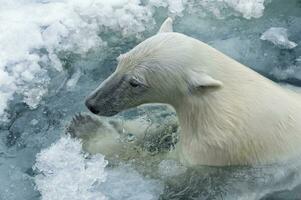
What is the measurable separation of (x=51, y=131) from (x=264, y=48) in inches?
78.0

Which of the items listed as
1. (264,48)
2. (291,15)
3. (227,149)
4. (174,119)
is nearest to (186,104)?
(227,149)

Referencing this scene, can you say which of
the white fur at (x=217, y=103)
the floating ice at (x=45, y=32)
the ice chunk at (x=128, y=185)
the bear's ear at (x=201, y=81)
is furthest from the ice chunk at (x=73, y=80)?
the bear's ear at (x=201, y=81)

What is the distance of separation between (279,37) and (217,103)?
6.71 feet

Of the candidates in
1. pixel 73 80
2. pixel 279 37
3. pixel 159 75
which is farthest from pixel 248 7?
pixel 159 75

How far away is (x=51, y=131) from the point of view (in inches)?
199

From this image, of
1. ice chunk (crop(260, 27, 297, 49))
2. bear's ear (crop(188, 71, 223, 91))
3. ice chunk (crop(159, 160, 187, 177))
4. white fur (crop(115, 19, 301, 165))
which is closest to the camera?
bear's ear (crop(188, 71, 223, 91))

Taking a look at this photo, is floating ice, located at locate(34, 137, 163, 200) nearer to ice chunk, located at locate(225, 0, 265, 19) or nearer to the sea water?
the sea water

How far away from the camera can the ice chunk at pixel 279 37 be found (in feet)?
19.1

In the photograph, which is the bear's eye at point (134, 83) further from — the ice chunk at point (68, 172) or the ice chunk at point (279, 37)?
the ice chunk at point (279, 37)

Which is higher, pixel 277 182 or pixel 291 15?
pixel 291 15

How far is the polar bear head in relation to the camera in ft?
12.8

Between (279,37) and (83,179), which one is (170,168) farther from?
(279,37)

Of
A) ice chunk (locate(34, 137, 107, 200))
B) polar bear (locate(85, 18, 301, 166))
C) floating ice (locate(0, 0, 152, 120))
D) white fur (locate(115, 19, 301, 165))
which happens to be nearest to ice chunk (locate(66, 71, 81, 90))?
floating ice (locate(0, 0, 152, 120))

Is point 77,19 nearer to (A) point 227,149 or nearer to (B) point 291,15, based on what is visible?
(B) point 291,15
